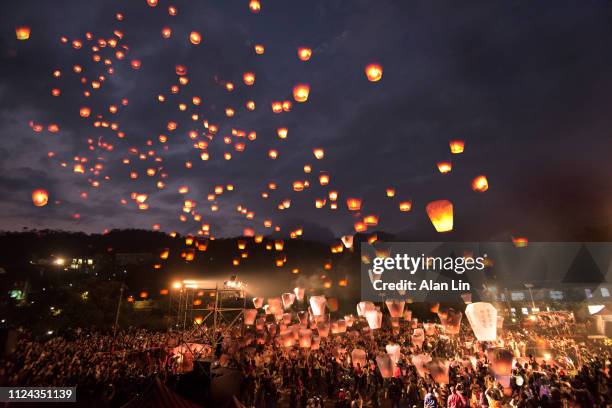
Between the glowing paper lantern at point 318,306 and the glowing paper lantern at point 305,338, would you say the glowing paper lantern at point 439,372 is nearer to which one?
the glowing paper lantern at point 305,338

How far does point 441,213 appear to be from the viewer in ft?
30.6

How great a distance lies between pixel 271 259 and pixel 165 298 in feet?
56.8

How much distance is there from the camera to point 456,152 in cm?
1150

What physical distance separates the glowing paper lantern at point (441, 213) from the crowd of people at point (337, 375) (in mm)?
3780

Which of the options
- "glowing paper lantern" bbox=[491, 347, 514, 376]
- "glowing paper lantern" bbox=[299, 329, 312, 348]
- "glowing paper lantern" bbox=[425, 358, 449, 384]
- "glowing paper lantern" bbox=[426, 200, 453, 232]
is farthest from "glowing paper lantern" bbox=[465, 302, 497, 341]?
"glowing paper lantern" bbox=[299, 329, 312, 348]

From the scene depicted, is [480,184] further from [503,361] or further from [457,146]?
[503,361]

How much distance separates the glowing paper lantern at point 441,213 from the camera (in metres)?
9.27

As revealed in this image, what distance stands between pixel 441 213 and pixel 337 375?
233 inches

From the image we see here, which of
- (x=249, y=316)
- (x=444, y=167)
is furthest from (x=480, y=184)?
(x=249, y=316)

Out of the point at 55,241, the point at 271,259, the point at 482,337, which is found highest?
the point at 55,241

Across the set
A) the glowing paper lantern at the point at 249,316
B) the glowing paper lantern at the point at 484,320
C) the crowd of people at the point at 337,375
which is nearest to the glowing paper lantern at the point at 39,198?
the crowd of people at the point at 337,375

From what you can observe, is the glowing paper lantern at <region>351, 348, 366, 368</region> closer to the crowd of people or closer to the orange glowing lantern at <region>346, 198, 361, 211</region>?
the crowd of people

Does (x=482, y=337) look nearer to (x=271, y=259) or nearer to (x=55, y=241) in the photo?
(x=271, y=259)

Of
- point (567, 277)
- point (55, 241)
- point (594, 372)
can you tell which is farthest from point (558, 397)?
point (55, 241)
